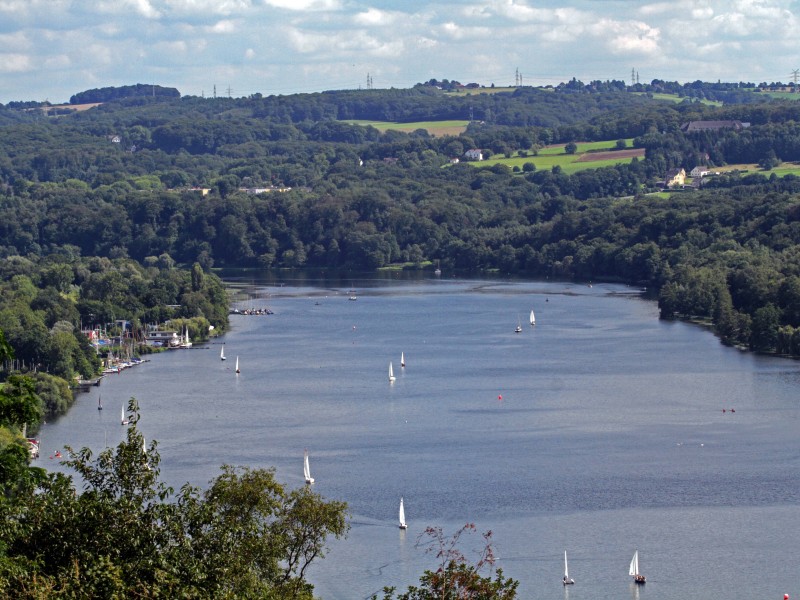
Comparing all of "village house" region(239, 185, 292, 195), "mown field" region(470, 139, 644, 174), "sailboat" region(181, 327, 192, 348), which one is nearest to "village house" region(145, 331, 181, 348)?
"sailboat" region(181, 327, 192, 348)

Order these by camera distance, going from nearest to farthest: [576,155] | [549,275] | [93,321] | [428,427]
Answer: [428,427]
[93,321]
[549,275]
[576,155]

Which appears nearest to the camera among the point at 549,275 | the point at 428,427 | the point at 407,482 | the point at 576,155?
the point at 407,482

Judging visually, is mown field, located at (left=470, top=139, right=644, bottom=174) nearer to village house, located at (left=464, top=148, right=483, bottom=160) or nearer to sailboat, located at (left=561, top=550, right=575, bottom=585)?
village house, located at (left=464, top=148, right=483, bottom=160)

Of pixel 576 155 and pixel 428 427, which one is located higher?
pixel 576 155

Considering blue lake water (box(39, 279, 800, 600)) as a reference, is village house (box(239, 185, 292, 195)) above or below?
above

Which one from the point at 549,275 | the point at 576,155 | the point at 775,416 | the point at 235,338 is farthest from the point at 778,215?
the point at 576,155

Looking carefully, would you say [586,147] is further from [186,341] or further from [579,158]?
[186,341]

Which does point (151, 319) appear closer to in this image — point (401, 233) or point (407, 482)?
point (407, 482)
